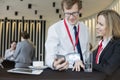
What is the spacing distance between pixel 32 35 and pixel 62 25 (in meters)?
12.7

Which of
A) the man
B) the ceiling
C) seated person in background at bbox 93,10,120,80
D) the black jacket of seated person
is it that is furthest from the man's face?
the ceiling

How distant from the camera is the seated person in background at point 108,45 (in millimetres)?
1721

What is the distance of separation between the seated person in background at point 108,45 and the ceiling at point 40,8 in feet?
27.3

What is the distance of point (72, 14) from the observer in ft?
7.22

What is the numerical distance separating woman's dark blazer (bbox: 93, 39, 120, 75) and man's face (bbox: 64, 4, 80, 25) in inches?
16.1

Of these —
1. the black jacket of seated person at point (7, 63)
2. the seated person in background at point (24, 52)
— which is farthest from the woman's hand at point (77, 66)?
the black jacket of seated person at point (7, 63)

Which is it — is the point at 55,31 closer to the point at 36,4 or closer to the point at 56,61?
the point at 56,61

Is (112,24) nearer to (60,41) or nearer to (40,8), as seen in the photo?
(60,41)

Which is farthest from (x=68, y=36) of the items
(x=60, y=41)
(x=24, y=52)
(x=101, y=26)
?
(x=24, y=52)

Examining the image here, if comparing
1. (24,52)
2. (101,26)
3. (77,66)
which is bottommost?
(24,52)

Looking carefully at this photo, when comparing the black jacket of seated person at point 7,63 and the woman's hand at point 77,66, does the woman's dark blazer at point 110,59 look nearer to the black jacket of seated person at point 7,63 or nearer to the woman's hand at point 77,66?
the woman's hand at point 77,66

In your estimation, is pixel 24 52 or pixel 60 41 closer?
pixel 60 41

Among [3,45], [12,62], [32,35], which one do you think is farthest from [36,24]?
[12,62]

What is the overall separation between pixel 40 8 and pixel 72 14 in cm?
1027
